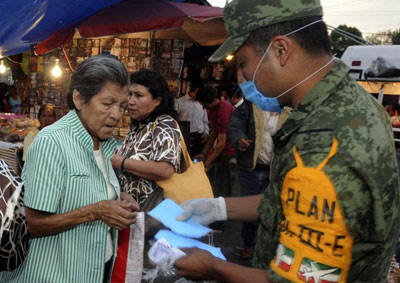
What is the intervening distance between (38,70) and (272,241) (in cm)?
619

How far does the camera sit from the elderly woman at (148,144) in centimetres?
248

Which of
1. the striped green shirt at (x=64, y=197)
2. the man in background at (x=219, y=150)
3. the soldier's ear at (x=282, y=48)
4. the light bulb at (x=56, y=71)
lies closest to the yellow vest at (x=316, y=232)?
the soldier's ear at (x=282, y=48)

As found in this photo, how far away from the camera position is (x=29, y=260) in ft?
5.33

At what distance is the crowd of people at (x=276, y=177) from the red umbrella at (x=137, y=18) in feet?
9.73

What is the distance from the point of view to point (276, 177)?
1.23 meters

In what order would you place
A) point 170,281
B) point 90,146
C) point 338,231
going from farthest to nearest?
point 170,281 → point 90,146 → point 338,231

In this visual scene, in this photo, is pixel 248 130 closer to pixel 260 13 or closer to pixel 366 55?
pixel 260 13

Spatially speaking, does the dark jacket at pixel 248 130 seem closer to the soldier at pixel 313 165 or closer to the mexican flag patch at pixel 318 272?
the soldier at pixel 313 165

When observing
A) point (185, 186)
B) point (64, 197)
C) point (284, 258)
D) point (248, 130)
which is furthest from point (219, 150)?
point (284, 258)

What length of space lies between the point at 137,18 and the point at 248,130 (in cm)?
236

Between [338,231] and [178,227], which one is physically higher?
[338,231]

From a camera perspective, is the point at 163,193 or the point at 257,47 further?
the point at 163,193

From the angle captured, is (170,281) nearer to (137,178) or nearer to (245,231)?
(245,231)

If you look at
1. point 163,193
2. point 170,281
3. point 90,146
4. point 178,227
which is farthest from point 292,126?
point 170,281
